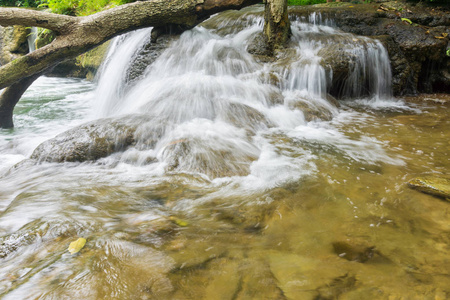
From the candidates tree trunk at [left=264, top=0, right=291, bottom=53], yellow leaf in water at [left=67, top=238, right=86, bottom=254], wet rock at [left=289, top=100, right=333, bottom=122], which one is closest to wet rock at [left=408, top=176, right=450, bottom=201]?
wet rock at [left=289, top=100, right=333, bottom=122]

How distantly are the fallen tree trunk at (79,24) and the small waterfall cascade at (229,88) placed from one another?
770 mm

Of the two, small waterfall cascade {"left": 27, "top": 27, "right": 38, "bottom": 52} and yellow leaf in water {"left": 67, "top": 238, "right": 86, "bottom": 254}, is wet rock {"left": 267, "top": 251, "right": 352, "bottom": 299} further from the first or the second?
small waterfall cascade {"left": 27, "top": 27, "right": 38, "bottom": 52}

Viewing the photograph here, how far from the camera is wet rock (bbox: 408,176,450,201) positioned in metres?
2.50

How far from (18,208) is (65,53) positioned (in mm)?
3185

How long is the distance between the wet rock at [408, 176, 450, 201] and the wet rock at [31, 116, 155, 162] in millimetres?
3256

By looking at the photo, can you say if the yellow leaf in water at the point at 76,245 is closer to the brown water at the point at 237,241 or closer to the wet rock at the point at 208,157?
the brown water at the point at 237,241

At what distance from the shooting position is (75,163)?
364 cm

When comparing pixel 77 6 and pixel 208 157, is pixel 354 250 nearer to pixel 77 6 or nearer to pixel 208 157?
pixel 208 157

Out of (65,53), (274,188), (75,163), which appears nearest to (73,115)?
(65,53)

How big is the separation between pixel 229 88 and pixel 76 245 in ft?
14.0

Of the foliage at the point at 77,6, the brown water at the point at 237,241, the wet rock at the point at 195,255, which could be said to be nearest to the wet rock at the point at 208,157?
the brown water at the point at 237,241

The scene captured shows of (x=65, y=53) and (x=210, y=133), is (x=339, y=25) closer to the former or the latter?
(x=210, y=133)

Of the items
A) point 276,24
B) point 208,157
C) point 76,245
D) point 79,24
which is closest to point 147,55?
point 79,24

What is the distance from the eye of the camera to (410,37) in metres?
7.02
